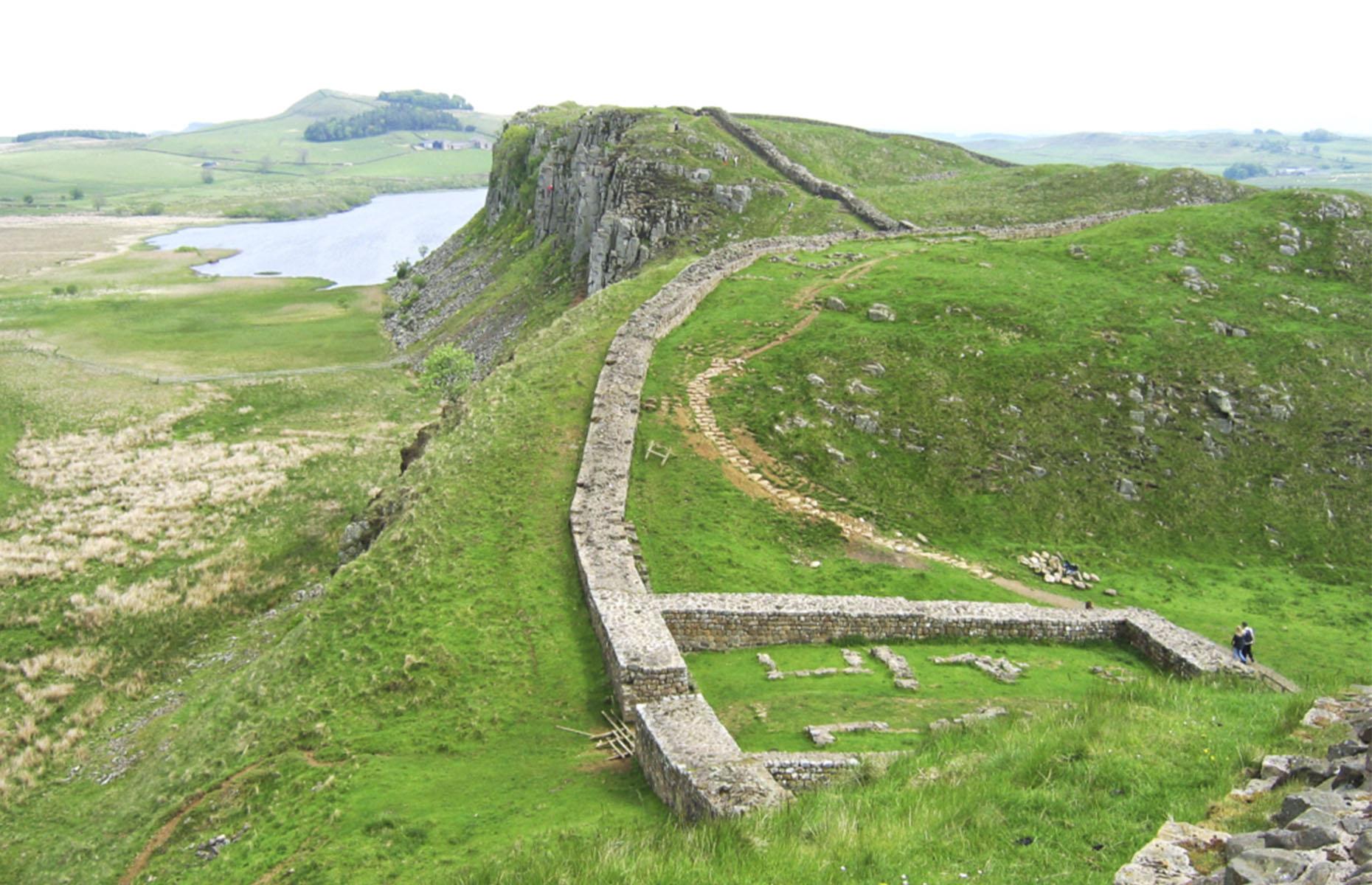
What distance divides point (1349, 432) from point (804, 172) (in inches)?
1944

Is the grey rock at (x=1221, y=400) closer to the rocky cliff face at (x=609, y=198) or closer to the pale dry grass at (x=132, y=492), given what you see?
the rocky cliff face at (x=609, y=198)

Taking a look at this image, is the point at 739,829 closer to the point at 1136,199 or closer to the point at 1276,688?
the point at 1276,688

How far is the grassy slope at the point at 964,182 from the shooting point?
219ft

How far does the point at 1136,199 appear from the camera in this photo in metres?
67.4

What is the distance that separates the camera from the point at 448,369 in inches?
2662

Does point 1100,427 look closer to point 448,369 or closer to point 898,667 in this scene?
point 898,667

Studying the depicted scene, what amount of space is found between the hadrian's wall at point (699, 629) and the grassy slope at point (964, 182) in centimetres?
4406

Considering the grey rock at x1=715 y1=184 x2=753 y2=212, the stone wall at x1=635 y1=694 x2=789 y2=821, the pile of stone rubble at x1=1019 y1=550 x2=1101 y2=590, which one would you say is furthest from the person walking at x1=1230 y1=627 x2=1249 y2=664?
the grey rock at x1=715 y1=184 x2=753 y2=212

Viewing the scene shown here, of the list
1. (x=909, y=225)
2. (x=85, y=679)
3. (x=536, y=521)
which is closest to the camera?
(x=536, y=521)

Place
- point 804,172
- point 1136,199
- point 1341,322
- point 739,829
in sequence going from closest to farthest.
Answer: point 739,829 → point 1341,322 → point 1136,199 → point 804,172

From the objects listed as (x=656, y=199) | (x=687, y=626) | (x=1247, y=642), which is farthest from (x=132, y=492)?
(x=1247, y=642)

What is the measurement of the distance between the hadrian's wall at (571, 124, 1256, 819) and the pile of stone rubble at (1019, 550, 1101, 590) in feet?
8.98

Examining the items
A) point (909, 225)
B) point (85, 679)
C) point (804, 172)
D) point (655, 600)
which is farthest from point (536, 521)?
point (804, 172)

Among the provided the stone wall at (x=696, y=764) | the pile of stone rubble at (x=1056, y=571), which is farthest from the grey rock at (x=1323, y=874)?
the pile of stone rubble at (x=1056, y=571)
